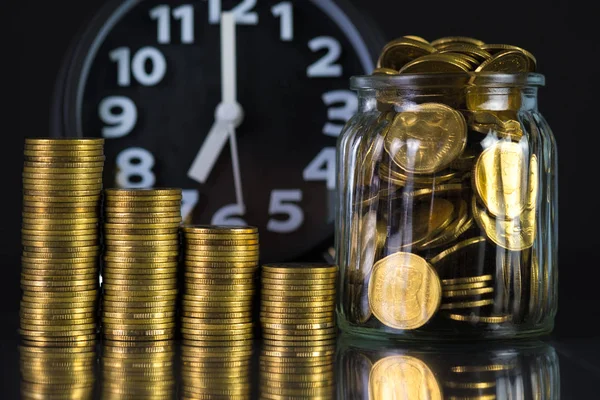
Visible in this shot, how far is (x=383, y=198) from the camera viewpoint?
5.25 feet

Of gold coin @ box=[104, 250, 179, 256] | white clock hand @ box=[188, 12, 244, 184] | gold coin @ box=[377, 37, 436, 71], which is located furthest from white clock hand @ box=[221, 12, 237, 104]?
gold coin @ box=[104, 250, 179, 256]

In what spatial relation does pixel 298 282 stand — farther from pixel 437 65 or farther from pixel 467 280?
pixel 437 65

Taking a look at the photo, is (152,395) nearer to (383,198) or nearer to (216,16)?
(383,198)

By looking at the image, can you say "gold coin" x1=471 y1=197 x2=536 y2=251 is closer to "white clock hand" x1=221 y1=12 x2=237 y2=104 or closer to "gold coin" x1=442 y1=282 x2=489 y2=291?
"gold coin" x1=442 y1=282 x2=489 y2=291

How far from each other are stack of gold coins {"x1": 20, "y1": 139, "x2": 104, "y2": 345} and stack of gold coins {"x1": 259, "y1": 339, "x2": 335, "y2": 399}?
0.81ft

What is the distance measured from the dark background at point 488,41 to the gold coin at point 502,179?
0.68 m

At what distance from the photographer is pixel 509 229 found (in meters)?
1.59

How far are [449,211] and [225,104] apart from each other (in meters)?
0.67

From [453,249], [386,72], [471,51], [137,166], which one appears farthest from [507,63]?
[137,166]

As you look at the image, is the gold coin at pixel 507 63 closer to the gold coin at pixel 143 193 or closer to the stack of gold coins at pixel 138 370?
the gold coin at pixel 143 193

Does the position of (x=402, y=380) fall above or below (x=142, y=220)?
below

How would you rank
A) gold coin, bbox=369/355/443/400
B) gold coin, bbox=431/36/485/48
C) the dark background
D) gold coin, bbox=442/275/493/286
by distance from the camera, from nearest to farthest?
gold coin, bbox=369/355/443/400
gold coin, bbox=442/275/493/286
gold coin, bbox=431/36/485/48
the dark background

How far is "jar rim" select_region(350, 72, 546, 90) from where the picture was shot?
5.11 ft

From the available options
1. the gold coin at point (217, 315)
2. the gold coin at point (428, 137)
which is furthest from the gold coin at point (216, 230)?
the gold coin at point (428, 137)
